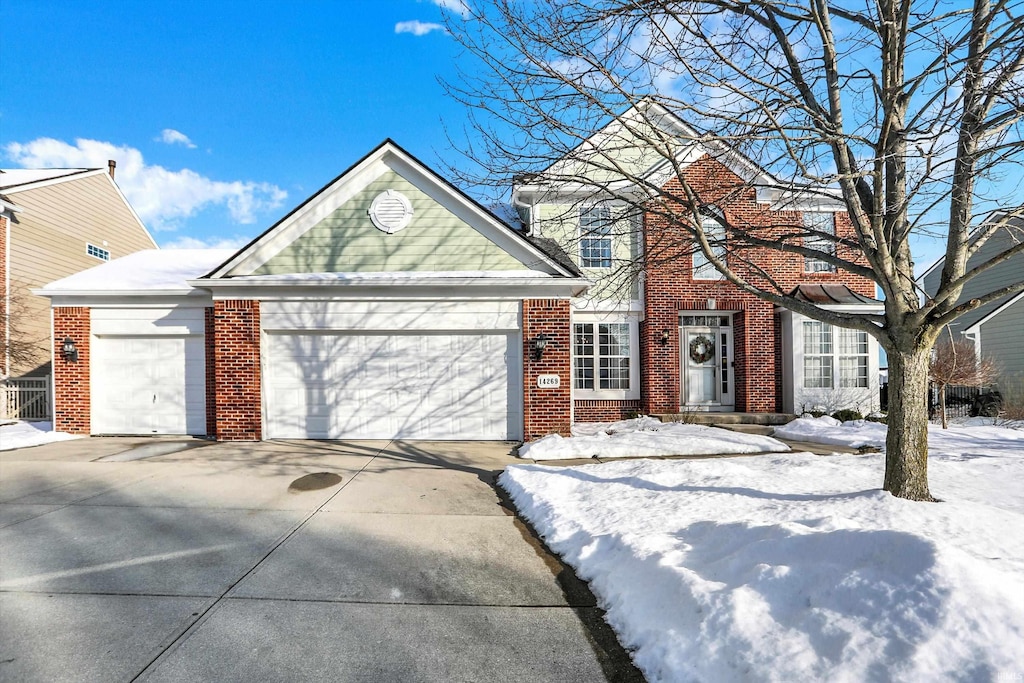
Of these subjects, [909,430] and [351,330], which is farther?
[351,330]

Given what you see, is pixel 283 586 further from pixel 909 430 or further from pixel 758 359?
pixel 758 359

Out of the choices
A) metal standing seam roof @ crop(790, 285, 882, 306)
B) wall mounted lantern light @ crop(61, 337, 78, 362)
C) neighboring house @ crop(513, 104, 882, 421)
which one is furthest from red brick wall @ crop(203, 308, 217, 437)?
metal standing seam roof @ crop(790, 285, 882, 306)

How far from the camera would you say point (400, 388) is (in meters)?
9.43

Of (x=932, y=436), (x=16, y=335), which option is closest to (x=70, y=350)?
(x=16, y=335)

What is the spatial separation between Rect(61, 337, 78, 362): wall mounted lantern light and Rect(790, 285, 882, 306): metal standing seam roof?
646 inches

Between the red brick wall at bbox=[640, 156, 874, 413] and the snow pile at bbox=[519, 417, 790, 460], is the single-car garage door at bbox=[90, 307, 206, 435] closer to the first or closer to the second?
the snow pile at bbox=[519, 417, 790, 460]

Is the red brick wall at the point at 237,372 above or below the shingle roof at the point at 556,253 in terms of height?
below

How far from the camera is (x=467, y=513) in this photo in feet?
17.1

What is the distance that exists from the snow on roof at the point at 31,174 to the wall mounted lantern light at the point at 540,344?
17.3m

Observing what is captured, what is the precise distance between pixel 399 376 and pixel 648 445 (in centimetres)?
498

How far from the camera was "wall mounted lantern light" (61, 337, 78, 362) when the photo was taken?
984cm

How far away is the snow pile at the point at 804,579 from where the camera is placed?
2.24 meters

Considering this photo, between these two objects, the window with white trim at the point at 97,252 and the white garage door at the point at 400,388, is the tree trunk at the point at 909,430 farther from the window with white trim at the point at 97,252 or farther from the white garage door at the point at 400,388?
the window with white trim at the point at 97,252

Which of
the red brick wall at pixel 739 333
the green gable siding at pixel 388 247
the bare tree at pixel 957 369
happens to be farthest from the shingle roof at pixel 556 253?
the bare tree at pixel 957 369
